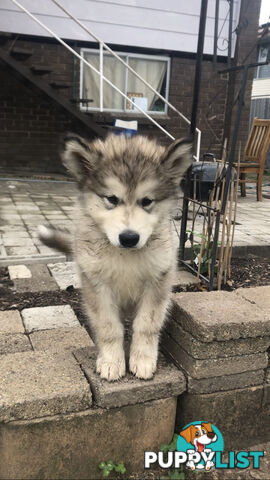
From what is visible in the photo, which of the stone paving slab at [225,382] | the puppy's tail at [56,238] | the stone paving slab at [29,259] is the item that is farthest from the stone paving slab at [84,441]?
the stone paving slab at [29,259]

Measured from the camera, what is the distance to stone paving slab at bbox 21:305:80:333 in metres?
2.75

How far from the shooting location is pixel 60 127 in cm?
1078

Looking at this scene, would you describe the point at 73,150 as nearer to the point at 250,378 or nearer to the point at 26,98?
the point at 250,378

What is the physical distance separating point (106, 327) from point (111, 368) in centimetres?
21

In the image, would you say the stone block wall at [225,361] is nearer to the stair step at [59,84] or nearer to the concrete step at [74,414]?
the concrete step at [74,414]

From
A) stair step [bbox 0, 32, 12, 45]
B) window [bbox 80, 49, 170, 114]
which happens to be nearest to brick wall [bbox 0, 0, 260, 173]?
window [bbox 80, 49, 170, 114]

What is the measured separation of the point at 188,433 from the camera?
2164 millimetres

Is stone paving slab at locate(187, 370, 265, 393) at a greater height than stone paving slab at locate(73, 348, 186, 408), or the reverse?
stone paving slab at locate(73, 348, 186, 408)

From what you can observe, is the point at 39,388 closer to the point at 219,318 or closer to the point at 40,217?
the point at 219,318

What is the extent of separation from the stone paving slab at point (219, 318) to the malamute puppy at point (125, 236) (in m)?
0.12

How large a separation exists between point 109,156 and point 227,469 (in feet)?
5.41

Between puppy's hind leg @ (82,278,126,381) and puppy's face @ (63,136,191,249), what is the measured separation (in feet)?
1.21

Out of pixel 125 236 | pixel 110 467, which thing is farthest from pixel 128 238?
pixel 110 467

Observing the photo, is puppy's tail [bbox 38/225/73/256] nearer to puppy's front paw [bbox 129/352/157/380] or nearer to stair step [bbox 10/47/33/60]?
puppy's front paw [bbox 129/352/157/380]
